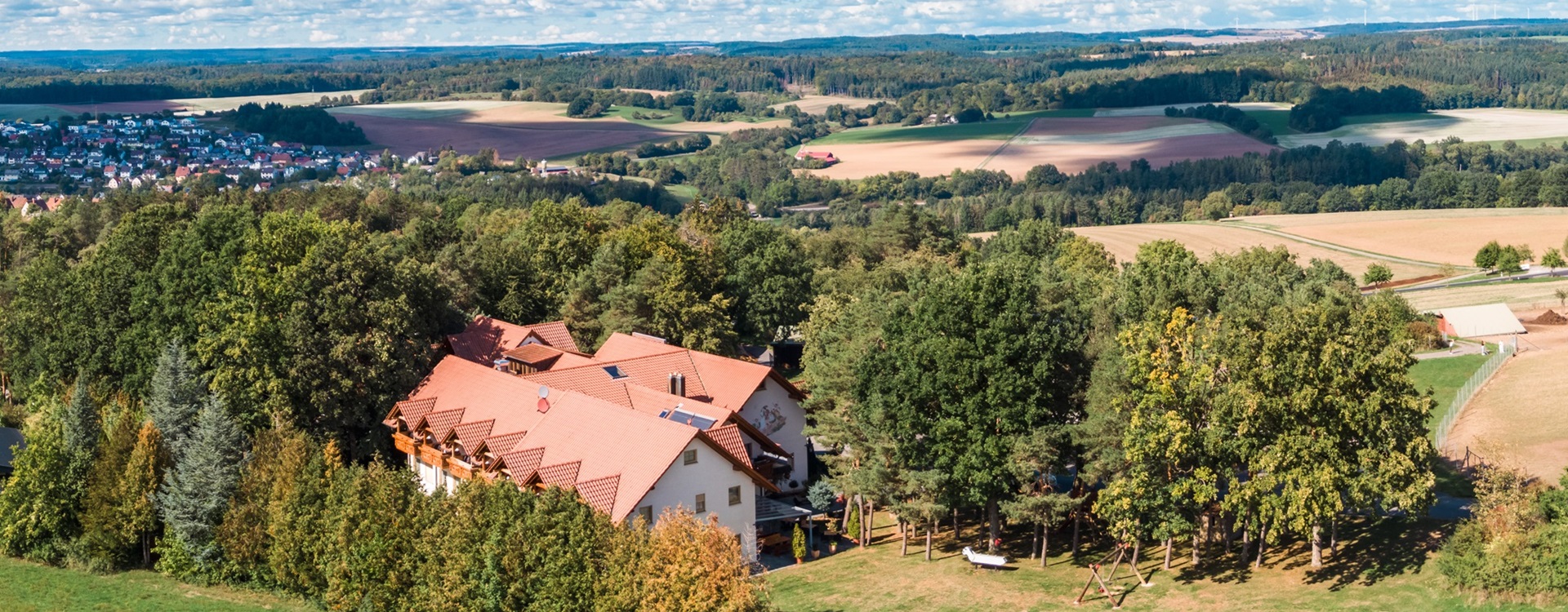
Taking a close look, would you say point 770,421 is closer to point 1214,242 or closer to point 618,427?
point 618,427

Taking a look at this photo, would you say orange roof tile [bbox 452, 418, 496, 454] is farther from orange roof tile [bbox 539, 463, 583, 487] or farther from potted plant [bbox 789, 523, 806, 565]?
potted plant [bbox 789, 523, 806, 565]

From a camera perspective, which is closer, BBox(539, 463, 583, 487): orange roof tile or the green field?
BBox(539, 463, 583, 487): orange roof tile

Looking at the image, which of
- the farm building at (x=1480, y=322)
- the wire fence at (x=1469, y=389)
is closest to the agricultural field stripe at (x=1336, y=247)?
the farm building at (x=1480, y=322)

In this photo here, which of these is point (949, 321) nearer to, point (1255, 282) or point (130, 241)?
point (1255, 282)

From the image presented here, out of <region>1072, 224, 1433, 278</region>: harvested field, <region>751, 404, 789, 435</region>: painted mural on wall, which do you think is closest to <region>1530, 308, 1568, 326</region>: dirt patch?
<region>1072, 224, 1433, 278</region>: harvested field

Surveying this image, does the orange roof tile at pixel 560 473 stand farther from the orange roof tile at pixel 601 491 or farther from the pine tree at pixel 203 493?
the pine tree at pixel 203 493

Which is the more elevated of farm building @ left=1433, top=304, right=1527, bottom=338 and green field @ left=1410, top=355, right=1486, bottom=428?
green field @ left=1410, top=355, right=1486, bottom=428

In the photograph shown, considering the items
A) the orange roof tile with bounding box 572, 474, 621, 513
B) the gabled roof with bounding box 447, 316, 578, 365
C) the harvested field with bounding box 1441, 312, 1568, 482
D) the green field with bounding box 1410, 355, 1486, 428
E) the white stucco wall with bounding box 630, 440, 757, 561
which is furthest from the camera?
the gabled roof with bounding box 447, 316, 578, 365
